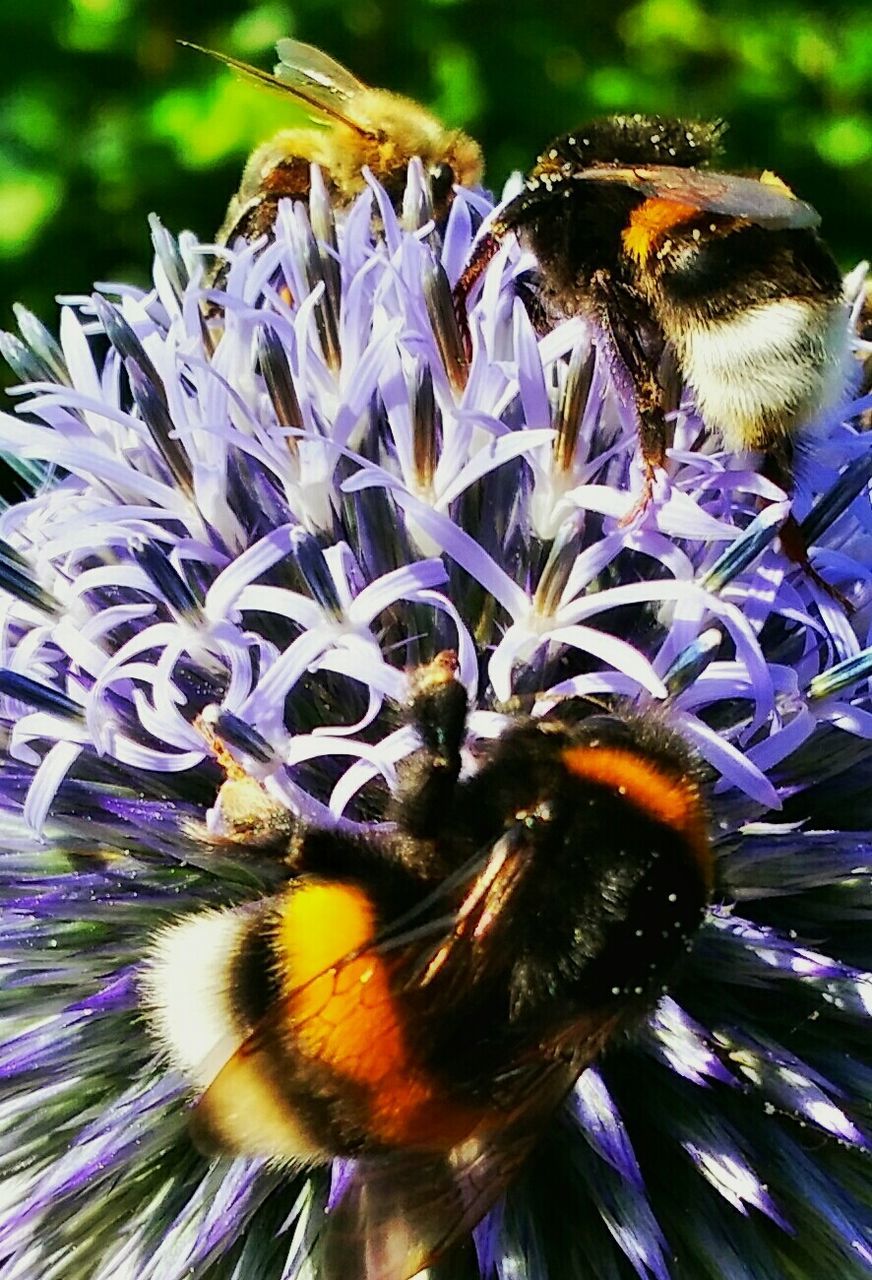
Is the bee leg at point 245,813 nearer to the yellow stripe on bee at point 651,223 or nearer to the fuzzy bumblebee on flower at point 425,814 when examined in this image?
the fuzzy bumblebee on flower at point 425,814

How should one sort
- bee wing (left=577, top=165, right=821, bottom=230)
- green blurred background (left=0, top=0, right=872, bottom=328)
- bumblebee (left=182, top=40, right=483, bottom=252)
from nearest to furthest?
1. bee wing (left=577, top=165, right=821, bottom=230)
2. bumblebee (left=182, top=40, right=483, bottom=252)
3. green blurred background (left=0, top=0, right=872, bottom=328)

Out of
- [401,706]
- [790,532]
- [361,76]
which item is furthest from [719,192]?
[361,76]

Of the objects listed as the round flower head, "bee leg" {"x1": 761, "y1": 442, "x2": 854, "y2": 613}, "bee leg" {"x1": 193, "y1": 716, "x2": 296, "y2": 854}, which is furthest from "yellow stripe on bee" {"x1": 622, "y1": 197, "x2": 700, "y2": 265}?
"bee leg" {"x1": 193, "y1": 716, "x2": 296, "y2": 854}

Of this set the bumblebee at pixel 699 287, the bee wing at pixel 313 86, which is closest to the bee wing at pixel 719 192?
the bumblebee at pixel 699 287

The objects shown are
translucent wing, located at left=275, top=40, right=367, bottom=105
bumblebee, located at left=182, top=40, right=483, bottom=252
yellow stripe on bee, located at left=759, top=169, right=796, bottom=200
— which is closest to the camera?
yellow stripe on bee, located at left=759, top=169, right=796, bottom=200

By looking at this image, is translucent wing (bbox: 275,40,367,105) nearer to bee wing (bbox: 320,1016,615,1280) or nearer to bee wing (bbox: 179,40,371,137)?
bee wing (bbox: 179,40,371,137)

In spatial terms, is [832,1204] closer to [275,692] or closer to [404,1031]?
[404,1031]

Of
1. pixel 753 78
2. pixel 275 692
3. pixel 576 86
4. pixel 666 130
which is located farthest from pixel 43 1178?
pixel 753 78
